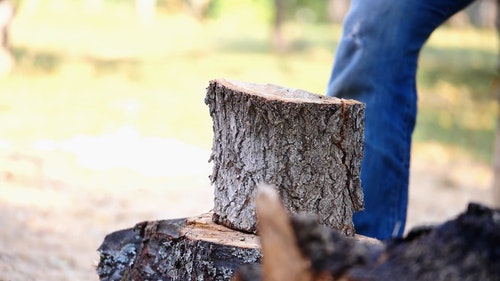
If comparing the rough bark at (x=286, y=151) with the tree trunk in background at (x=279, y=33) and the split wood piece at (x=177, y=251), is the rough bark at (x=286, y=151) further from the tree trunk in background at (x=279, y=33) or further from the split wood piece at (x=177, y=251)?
the tree trunk in background at (x=279, y=33)

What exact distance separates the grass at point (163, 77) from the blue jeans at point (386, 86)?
3.40 m

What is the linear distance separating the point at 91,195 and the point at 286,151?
8.44ft

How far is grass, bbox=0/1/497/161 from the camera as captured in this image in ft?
21.0

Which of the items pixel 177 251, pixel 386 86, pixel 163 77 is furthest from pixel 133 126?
pixel 177 251

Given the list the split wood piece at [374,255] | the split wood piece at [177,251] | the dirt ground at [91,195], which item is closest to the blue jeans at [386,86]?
the split wood piece at [177,251]

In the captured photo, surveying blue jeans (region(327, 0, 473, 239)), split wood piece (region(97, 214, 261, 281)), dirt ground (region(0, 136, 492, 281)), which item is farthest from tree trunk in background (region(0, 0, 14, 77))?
split wood piece (region(97, 214, 261, 281))

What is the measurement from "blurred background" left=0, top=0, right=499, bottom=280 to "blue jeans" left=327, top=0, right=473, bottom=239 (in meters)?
0.77

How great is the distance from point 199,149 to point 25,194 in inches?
85.7

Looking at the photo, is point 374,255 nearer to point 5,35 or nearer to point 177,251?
point 177,251

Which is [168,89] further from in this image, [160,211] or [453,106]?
[160,211]

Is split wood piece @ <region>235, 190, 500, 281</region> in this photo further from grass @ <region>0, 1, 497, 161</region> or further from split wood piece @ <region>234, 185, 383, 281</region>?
grass @ <region>0, 1, 497, 161</region>

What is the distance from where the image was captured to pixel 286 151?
161cm

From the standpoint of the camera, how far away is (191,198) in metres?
4.29

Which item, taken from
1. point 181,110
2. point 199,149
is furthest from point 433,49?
point 199,149
